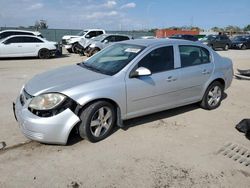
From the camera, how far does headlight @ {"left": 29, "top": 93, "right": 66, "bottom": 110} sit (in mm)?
3875

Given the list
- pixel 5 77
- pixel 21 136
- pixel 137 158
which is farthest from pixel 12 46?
pixel 137 158

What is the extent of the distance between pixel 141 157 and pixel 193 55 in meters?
2.66

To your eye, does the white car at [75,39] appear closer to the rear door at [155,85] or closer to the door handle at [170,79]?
the rear door at [155,85]

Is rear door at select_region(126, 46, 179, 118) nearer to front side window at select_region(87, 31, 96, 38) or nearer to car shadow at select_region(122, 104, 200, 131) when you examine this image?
car shadow at select_region(122, 104, 200, 131)

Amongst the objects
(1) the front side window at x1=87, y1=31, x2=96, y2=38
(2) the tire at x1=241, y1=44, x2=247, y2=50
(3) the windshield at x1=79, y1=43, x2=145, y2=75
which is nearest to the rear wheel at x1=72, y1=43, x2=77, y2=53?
(1) the front side window at x1=87, y1=31, x2=96, y2=38

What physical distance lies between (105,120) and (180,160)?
1.33m

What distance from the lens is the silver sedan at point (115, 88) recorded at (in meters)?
3.92

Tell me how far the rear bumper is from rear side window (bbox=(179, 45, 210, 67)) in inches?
99.3

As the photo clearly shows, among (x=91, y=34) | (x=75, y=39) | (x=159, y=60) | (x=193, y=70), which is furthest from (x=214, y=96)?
(x=91, y=34)

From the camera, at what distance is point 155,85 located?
4770mm

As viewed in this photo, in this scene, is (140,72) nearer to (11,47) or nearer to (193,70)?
(193,70)

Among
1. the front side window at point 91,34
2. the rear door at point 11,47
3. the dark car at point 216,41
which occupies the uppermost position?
the front side window at point 91,34

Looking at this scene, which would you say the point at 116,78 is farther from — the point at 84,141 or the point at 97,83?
the point at 84,141

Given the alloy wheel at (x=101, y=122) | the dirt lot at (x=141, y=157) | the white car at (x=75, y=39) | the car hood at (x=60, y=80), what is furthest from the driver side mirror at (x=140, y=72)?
the white car at (x=75, y=39)
